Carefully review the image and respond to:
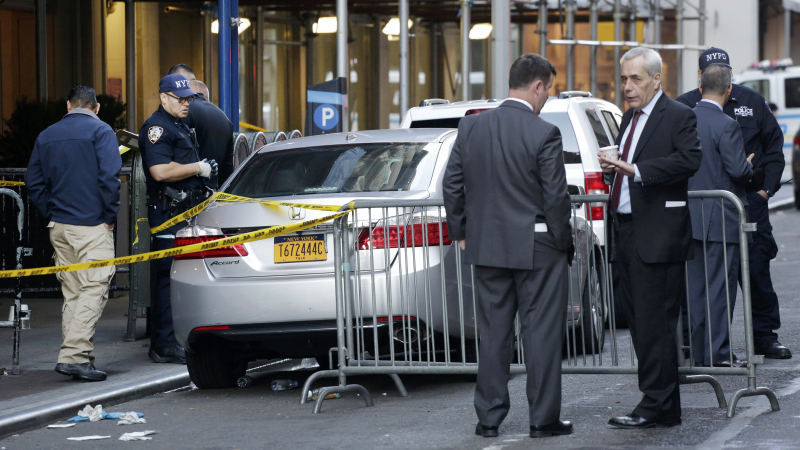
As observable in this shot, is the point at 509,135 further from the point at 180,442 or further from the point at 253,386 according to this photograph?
the point at 253,386

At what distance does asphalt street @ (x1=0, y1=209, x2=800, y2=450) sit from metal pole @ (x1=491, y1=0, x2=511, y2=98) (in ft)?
24.5

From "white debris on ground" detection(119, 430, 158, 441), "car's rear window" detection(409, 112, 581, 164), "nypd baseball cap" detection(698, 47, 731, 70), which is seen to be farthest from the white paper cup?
"car's rear window" detection(409, 112, 581, 164)

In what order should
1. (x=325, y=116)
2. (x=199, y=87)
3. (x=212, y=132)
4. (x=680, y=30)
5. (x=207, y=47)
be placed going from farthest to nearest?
(x=680, y=30) → (x=207, y=47) → (x=325, y=116) → (x=199, y=87) → (x=212, y=132)

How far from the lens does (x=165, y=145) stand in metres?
8.30

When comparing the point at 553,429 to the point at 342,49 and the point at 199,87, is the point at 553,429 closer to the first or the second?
the point at 199,87

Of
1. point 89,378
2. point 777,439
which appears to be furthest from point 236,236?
point 777,439

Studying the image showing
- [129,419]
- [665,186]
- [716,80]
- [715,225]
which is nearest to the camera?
[665,186]

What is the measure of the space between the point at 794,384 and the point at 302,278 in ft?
9.80

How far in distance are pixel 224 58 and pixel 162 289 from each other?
351cm

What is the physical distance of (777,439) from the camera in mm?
5680

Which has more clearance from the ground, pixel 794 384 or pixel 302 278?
pixel 302 278

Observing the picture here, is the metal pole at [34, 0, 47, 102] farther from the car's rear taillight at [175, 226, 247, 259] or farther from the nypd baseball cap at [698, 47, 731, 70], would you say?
the nypd baseball cap at [698, 47, 731, 70]

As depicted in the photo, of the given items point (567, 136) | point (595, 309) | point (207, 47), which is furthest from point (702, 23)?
point (595, 309)

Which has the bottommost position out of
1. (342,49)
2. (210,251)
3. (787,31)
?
(210,251)
